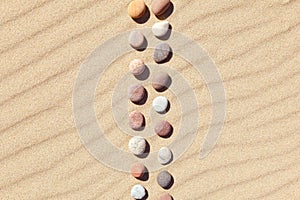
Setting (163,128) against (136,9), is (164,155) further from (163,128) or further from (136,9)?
(136,9)

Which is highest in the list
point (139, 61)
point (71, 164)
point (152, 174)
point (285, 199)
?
point (139, 61)

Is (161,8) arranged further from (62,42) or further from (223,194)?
(223,194)

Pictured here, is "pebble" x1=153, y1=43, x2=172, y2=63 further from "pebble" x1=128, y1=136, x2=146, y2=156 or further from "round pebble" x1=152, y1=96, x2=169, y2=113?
"pebble" x1=128, y1=136, x2=146, y2=156

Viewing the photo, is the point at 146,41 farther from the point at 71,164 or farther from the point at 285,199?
the point at 285,199

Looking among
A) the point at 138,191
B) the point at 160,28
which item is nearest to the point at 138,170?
the point at 138,191

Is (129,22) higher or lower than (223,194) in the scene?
higher

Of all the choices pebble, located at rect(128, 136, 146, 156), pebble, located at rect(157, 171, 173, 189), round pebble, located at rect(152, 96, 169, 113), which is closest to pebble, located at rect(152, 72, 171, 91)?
round pebble, located at rect(152, 96, 169, 113)

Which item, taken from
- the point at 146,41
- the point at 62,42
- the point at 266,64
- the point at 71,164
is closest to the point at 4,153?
the point at 71,164
